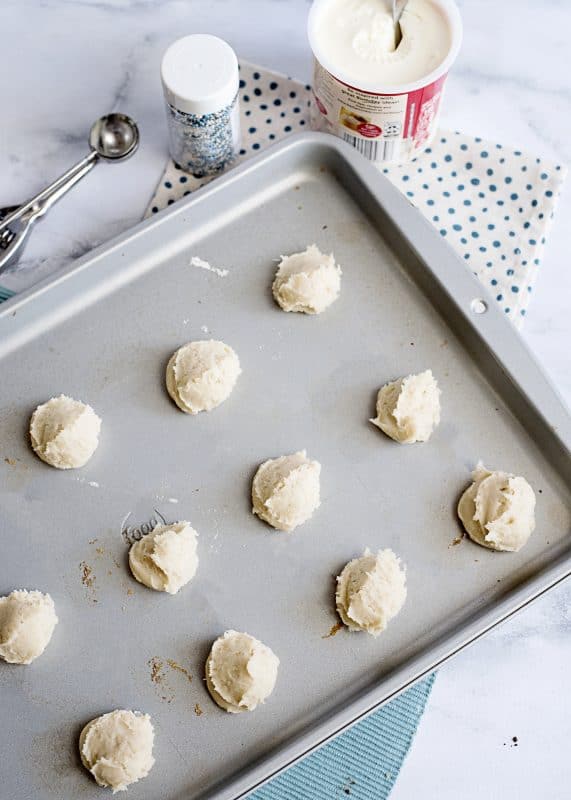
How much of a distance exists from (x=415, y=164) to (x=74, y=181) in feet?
1.43

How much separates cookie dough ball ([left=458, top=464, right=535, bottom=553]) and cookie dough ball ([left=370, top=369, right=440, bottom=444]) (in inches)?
3.4

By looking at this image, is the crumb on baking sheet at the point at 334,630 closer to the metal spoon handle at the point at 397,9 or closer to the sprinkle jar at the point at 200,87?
the sprinkle jar at the point at 200,87

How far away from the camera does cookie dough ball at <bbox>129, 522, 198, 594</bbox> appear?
0.97 m

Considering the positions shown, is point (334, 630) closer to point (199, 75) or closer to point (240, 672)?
point (240, 672)

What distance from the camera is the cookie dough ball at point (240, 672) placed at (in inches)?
37.1

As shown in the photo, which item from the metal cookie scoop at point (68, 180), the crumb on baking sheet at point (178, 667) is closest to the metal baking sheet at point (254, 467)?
the crumb on baking sheet at point (178, 667)

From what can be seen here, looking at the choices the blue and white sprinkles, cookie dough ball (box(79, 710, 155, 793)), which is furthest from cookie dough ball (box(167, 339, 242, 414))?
cookie dough ball (box(79, 710, 155, 793))

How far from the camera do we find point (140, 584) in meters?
1.00

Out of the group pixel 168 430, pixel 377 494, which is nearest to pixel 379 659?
pixel 377 494

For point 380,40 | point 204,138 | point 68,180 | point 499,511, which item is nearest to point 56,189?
point 68,180

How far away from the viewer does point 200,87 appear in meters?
1.02

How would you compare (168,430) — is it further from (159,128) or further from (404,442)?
(159,128)

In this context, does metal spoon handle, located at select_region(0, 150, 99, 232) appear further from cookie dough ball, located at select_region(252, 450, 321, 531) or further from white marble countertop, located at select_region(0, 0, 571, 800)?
cookie dough ball, located at select_region(252, 450, 321, 531)

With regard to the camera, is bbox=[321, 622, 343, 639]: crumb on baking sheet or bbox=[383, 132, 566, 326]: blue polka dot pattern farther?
bbox=[383, 132, 566, 326]: blue polka dot pattern
